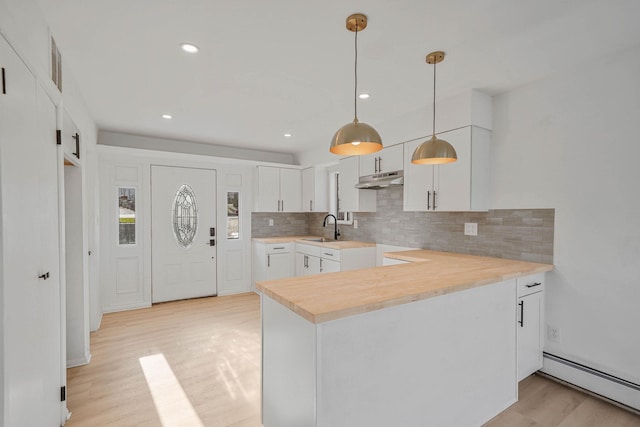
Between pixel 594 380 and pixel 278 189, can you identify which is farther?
pixel 278 189

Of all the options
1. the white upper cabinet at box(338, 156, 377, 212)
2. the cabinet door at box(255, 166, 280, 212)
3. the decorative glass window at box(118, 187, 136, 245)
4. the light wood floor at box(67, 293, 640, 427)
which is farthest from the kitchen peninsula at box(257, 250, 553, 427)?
the decorative glass window at box(118, 187, 136, 245)

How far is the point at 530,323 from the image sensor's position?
2441 mm

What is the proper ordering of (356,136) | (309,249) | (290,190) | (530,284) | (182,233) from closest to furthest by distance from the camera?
(356,136) < (530,284) < (309,249) < (182,233) < (290,190)

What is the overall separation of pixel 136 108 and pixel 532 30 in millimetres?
3571

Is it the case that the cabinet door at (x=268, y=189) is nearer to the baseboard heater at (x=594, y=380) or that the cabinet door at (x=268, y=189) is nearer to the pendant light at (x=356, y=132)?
the pendant light at (x=356, y=132)

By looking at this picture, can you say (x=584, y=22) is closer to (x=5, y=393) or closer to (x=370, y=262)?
(x=370, y=262)

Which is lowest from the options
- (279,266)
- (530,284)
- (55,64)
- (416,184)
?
(279,266)

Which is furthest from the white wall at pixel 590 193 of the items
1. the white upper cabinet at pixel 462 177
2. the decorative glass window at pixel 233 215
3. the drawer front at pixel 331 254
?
the decorative glass window at pixel 233 215

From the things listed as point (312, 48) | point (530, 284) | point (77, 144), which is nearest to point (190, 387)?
point (77, 144)

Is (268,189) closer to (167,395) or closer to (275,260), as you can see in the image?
(275,260)

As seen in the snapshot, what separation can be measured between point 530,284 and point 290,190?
3.85 m

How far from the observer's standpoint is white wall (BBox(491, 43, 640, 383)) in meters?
2.18

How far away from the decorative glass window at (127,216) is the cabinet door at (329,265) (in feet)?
8.98

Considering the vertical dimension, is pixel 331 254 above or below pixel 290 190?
below
